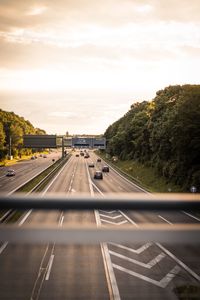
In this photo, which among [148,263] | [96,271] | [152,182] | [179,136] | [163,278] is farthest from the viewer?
[152,182]

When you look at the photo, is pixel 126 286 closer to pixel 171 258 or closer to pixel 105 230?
pixel 171 258

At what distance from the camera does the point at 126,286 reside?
40.3 feet

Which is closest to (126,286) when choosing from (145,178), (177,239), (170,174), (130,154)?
(177,239)

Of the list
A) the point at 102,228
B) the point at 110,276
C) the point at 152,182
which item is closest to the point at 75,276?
the point at 110,276

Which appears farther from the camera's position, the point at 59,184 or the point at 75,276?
the point at 59,184

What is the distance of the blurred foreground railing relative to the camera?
1.23 m

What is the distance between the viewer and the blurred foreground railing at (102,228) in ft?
4.04

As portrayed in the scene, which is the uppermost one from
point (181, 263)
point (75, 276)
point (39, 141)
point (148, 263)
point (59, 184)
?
point (39, 141)

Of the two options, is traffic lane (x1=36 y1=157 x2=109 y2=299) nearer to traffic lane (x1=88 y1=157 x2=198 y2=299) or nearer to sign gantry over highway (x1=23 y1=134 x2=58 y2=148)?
traffic lane (x1=88 y1=157 x2=198 y2=299)

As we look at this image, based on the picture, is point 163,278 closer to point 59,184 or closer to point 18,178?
point 59,184

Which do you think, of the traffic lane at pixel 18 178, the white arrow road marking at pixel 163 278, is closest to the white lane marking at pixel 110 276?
the white arrow road marking at pixel 163 278

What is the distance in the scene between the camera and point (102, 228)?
4.09 feet

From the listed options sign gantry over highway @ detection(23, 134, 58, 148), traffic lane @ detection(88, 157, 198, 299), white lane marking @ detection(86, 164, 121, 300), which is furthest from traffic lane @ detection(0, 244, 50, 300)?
sign gantry over highway @ detection(23, 134, 58, 148)

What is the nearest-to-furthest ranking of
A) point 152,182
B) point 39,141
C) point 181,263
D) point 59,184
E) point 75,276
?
point 75,276
point 181,263
point 59,184
point 152,182
point 39,141
